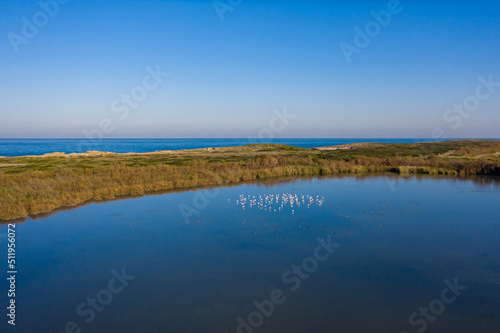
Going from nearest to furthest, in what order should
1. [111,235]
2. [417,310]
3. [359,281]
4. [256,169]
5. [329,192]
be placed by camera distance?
1. [417,310]
2. [359,281]
3. [111,235]
4. [329,192]
5. [256,169]

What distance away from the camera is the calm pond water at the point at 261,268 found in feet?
28.0

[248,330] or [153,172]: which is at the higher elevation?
[153,172]

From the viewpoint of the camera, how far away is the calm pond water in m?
8.55

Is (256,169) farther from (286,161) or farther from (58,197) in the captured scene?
(58,197)

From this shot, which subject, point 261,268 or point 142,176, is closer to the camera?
point 261,268

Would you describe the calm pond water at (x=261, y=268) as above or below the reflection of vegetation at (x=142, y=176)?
below

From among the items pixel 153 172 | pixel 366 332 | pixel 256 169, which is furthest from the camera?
pixel 256 169

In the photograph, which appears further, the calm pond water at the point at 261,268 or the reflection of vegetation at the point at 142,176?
the reflection of vegetation at the point at 142,176

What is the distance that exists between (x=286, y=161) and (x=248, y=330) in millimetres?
35627

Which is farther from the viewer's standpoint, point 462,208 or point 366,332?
point 462,208

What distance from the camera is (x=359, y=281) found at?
1057 cm

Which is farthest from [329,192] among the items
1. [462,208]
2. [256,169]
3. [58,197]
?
[58,197]

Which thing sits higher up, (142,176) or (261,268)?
(142,176)

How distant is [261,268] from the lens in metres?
11.7
